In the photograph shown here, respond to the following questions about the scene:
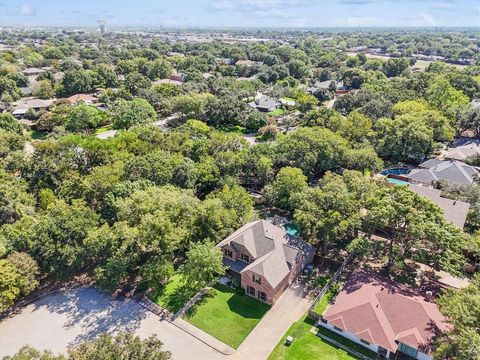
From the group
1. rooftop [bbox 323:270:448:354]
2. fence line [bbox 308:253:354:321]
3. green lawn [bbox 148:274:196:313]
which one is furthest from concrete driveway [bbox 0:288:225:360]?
rooftop [bbox 323:270:448:354]

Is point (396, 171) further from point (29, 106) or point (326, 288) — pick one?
point (29, 106)

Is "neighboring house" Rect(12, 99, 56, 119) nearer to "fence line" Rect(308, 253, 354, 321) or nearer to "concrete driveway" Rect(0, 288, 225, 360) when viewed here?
"concrete driveway" Rect(0, 288, 225, 360)

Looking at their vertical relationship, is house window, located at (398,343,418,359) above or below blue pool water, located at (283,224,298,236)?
below

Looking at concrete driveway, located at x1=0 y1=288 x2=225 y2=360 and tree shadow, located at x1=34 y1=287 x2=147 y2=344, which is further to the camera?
tree shadow, located at x1=34 y1=287 x2=147 y2=344

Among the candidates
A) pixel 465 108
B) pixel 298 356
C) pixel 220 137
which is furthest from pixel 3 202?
pixel 465 108

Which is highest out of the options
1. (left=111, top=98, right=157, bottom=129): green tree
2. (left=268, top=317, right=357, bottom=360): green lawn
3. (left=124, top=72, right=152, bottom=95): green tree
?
(left=124, top=72, right=152, bottom=95): green tree

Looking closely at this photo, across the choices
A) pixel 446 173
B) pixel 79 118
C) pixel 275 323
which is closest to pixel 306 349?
pixel 275 323
